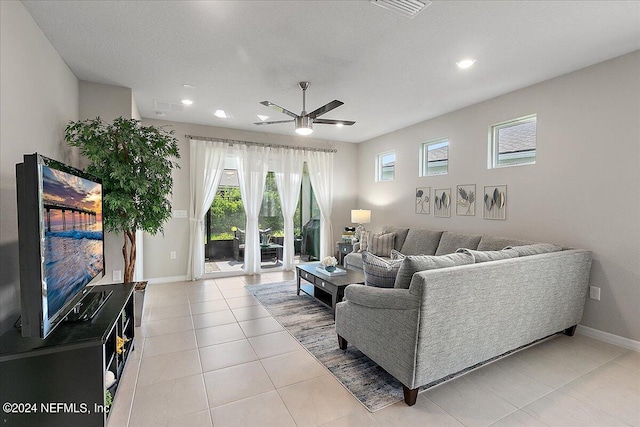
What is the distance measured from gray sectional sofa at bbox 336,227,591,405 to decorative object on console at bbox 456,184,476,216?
148cm

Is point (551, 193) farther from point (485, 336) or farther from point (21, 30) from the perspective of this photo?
point (21, 30)

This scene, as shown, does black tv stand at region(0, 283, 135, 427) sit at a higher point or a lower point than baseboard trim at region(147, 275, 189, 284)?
higher

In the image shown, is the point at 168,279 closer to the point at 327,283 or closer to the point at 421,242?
the point at 327,283

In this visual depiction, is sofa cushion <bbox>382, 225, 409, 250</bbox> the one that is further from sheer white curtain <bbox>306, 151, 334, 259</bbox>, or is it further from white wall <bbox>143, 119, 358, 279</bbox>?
white wall <bbox>143, 119, 358, 279</bbox>

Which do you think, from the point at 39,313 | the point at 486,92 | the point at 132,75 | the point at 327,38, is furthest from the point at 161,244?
the point at 486,92

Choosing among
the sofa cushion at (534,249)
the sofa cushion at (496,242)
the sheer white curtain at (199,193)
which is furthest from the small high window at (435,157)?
the sheer white curtain at (199,193)

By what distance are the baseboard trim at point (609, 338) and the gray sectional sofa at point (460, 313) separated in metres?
0.33

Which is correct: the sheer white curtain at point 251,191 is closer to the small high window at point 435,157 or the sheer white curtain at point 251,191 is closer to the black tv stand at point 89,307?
the small high window at point 435,157

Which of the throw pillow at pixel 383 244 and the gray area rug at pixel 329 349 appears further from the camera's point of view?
the throw pillow at pixel 383 244

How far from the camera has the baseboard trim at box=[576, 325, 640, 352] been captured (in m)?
2.74

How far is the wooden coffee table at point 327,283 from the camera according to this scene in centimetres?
336

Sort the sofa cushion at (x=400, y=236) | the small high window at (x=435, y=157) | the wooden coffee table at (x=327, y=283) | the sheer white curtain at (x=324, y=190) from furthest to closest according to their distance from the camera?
the sheer white curtain at (x=324, y=190) < the sofa cushion at (x=400, y=236) < the small high window at (x=435, y=157) < the wooden coffee table at (x=327, y=283)

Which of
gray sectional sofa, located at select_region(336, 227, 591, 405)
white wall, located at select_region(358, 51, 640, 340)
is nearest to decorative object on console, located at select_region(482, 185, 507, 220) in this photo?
white wall, located at select_region(358, 51, 640, 340)

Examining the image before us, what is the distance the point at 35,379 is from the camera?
5.13 feet
